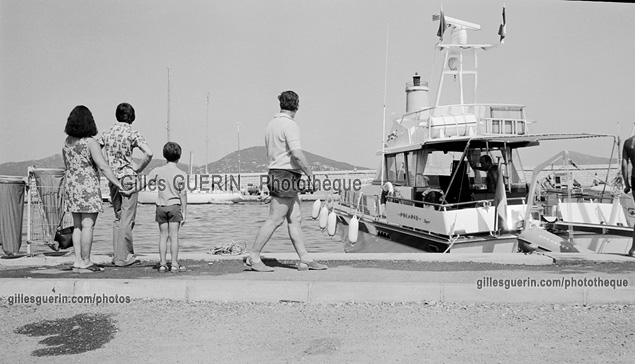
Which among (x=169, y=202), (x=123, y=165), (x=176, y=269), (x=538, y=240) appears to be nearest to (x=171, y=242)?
(x=176, y=269)

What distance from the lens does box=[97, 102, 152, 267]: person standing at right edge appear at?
691cm

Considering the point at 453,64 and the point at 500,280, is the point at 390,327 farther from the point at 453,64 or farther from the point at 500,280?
the point at 453,64

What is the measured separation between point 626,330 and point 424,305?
163cm

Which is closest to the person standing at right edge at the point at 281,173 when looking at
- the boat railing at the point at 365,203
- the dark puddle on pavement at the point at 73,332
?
the dark puddle on pavement at the point at 73,332

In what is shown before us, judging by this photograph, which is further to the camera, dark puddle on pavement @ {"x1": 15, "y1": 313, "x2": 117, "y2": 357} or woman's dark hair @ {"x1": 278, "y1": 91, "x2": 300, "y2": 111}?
woman's dark hair @ {"x1": 278, "y1": 91, "x2": 300, "y2": 111}

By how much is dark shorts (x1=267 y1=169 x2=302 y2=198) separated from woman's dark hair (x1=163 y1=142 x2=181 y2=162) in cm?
124

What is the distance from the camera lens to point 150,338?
14.3 ft

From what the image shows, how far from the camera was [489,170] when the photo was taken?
39.3 ft

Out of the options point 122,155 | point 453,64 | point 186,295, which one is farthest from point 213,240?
point 186,295

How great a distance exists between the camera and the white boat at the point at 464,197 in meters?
10.1

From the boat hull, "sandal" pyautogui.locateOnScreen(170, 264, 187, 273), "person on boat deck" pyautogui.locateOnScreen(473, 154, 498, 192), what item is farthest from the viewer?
"person on boat deck" pyautogui.locateOnScreen(473, 154, 498, 192)

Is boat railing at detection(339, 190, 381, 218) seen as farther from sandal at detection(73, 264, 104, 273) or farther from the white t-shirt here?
sandal at detection(73, 264, 104, 273)

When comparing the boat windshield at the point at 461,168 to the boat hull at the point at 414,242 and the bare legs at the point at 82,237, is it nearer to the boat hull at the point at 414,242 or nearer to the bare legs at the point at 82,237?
the boat hull at the point at 414,242

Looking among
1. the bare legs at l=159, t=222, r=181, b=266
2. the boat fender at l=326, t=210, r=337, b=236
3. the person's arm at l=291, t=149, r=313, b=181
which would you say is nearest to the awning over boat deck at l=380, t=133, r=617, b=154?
the boat fender at l=326, t=210, r=337, b=236
